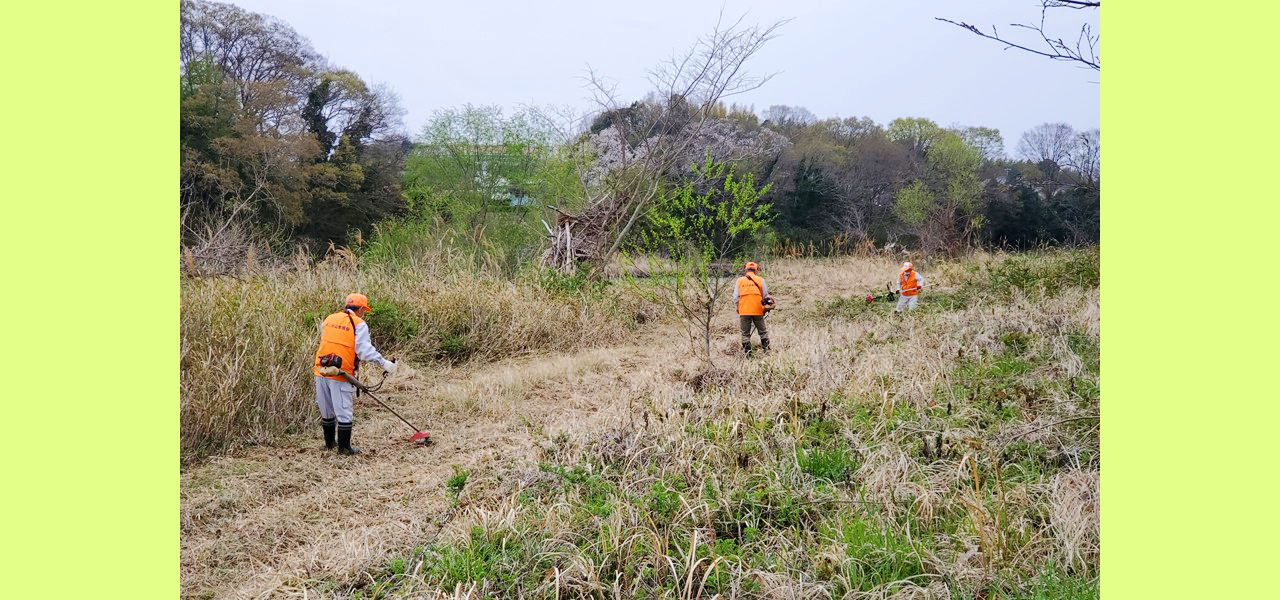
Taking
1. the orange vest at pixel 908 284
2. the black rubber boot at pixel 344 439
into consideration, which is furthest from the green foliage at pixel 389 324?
the orange vest at pixel 908 284

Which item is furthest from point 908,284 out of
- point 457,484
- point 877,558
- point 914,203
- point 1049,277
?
point 914,203

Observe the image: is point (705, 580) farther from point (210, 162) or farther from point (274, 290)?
point (210, 162)

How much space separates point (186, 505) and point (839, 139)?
130ft

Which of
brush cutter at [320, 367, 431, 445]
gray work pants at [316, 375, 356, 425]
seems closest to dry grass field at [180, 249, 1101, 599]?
brush cutter at [320, 367, 431, 445]

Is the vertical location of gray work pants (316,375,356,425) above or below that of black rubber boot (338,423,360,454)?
above

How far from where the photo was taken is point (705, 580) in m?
3.38

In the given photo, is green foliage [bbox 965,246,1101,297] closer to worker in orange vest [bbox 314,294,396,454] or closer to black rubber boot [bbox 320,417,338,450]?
worker in orange vest [bbox 314,294,396,454]

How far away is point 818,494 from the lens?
13.6 ft

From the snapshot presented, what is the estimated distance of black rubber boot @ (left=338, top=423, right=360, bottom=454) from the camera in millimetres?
6649

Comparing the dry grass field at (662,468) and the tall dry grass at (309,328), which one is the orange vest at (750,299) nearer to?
the dry grass field at (662,468)

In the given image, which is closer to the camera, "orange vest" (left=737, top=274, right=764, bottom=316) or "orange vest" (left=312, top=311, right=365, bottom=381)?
"orange vest" (left=312, top=311, right=365, bottom=381)

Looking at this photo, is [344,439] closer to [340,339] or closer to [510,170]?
[340,339]

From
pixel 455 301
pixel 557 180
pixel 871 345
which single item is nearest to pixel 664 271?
pixel 871 345

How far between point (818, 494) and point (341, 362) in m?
4.32
